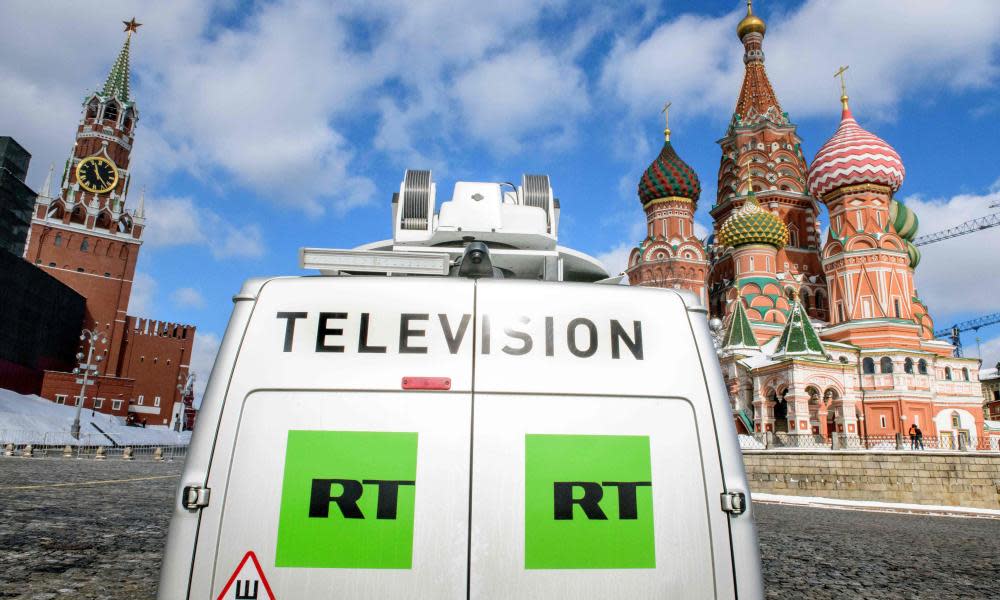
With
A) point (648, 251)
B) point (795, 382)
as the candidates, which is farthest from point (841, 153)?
point (795, 382)

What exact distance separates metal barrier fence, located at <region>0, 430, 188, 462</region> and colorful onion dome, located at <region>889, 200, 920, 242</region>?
50.4 m

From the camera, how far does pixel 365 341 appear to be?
6.40 ft

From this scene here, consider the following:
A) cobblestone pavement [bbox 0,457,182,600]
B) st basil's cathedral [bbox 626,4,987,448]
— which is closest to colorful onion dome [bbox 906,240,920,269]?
st basil's cathedral [bbox 626,4,987,448]

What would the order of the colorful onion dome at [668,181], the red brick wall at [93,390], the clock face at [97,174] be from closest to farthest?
1. the red brick wall at [93,390]
2. the colorful onion dome at [668,181]
3. the clock face at [97,174]

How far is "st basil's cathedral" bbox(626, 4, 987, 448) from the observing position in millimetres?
34531

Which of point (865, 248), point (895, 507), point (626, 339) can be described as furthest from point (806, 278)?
point (626, 339)

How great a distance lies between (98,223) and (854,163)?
59364 mm

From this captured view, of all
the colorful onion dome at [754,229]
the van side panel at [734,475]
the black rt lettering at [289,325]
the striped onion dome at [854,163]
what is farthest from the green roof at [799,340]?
the black rt lettering at [289,325]

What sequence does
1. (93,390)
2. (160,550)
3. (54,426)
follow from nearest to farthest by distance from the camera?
1. (160,550)
2. (54,426)
3. (93,390)

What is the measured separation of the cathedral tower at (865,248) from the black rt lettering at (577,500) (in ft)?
141

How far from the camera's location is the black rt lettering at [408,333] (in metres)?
1.94

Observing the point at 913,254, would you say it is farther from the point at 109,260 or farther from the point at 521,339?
the point at 109,260

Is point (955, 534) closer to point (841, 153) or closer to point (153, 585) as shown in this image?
point (153, 585)

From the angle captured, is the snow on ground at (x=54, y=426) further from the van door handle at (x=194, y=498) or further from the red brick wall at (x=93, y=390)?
the van door handle at (x=194, y=498)
